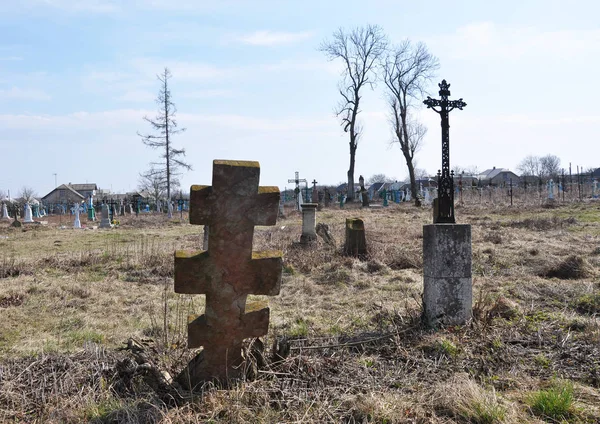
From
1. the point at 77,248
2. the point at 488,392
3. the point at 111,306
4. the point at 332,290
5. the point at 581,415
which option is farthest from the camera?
the point at 77,248

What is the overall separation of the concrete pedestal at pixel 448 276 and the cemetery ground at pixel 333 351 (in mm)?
163

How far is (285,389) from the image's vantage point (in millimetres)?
3256

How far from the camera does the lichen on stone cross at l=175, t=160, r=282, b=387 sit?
3.23 metres

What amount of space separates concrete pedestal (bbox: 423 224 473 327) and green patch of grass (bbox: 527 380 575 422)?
6.25 ft

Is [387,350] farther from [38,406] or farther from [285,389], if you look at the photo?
[38,406]

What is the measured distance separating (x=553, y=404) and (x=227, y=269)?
2.23 metres

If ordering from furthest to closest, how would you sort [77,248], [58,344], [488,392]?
[77,248] → [58,344] → [488,392]

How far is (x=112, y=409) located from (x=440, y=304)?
3360mm

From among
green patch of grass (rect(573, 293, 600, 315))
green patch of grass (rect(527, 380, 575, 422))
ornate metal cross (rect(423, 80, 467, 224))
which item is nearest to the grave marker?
ornate metal cross (rect(423, 80, 467, 224))

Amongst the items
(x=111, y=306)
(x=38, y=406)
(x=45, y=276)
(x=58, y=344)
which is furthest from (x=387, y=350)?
(x=45, y=276)

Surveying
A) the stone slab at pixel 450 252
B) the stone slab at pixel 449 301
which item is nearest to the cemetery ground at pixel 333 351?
the stone slab at pixel 449 301

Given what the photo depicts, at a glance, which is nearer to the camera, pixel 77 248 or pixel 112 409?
pixel 112 409

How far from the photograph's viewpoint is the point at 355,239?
409 inches

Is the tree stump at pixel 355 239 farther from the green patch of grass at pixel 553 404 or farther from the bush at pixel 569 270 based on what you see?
the green patch of grass at pixel 553 404
